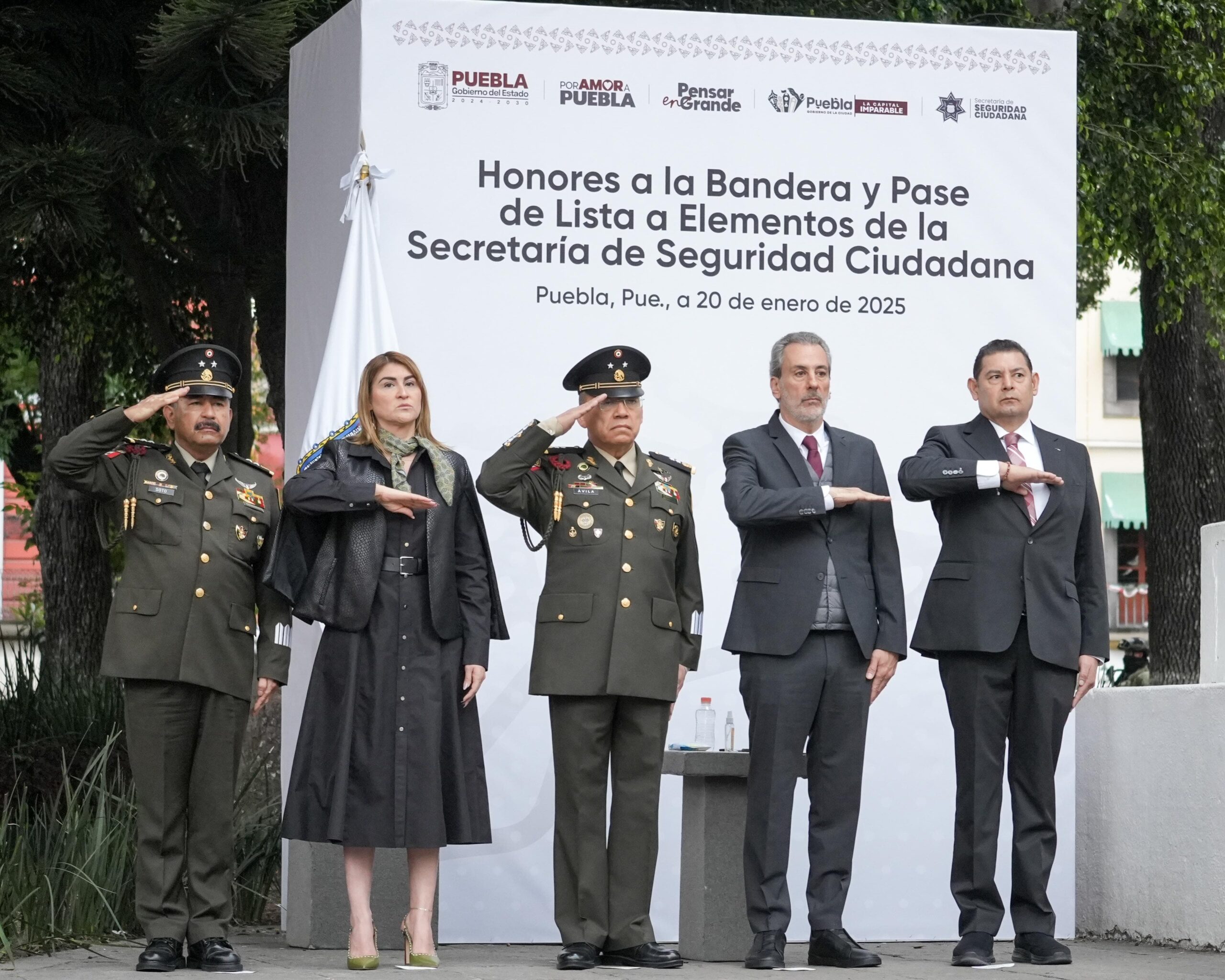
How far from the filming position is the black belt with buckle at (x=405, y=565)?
19.3ft

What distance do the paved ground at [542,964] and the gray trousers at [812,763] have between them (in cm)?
27

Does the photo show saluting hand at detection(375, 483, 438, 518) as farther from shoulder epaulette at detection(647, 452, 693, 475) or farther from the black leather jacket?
shoulder epaulette at detection(647, 452, 693, 475)

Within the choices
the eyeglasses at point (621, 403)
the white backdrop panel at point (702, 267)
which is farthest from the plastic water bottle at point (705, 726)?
the eyeglasses at point (621, 403)

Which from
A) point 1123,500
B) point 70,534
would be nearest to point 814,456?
point 70,534

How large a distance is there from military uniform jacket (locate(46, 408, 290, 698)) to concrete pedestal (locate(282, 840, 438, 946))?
0.94 m

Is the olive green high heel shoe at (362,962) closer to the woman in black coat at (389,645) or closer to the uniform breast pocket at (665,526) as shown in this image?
the woman in black coat at (389,645)

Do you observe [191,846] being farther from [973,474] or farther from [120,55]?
[120,55]

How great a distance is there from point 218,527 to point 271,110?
2888 millimetres

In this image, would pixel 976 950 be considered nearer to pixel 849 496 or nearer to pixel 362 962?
pixel 849 496

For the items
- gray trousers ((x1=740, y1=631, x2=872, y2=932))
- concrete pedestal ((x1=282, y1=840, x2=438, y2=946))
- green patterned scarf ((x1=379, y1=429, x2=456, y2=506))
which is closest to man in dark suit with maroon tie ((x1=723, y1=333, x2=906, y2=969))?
gray trousers ((x1=740, y1=631, x2=872, y2=932))

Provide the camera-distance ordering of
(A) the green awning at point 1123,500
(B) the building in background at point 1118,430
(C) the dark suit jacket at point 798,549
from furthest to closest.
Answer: (A) the green awning at point 1123,500, (B) the building in background at point 1118,430, (C) the dark suit jacket at point 798,549

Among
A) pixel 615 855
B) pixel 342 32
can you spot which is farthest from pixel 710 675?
pixel 342 32

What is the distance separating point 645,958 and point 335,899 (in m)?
1.34

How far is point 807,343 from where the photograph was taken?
6.22m
